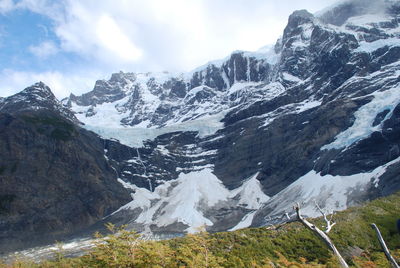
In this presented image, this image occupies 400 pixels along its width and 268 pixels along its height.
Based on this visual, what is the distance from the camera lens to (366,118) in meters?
158

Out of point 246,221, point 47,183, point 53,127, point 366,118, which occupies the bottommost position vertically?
point 246,221

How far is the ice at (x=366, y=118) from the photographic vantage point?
151 m

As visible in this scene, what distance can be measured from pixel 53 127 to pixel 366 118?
149 metres

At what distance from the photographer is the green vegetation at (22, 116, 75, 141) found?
7298 inches

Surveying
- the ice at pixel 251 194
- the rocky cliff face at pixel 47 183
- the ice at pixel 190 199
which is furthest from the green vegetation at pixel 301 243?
the ice at pixel 251 194

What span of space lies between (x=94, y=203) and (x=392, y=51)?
170 meters

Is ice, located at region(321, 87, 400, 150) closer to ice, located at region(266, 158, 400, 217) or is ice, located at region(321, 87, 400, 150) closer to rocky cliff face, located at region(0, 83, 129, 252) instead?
ice, located at region(266, 158, 400, 217)

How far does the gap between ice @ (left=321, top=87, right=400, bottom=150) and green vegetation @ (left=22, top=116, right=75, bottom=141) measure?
125 meters

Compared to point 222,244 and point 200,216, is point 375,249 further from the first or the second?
point 200,216

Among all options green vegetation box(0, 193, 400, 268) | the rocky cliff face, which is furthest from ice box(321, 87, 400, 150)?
green vegetation box(0, 193, 400, 268)

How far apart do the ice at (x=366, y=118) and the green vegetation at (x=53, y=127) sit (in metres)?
125

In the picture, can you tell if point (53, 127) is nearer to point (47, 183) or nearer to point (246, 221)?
point (47, 183)

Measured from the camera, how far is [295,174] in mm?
158375

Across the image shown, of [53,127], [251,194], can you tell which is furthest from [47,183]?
[251,194]
